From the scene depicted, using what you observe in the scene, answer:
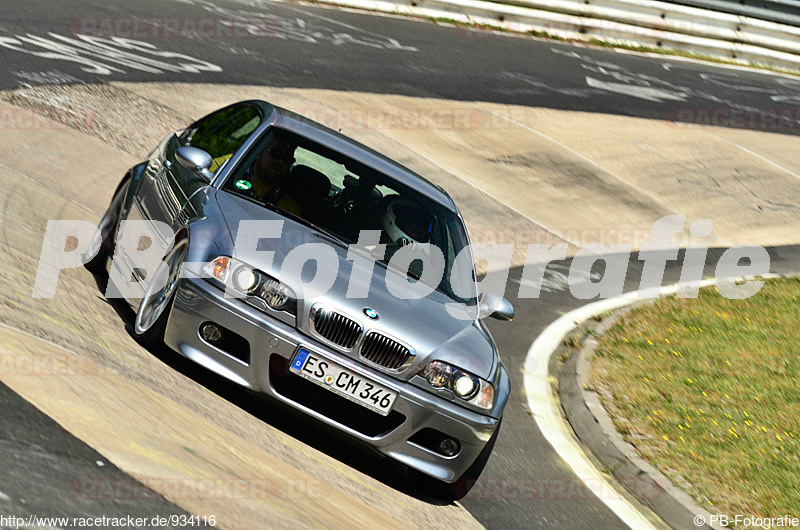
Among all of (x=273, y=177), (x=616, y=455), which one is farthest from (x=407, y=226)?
(x=616, y=455)

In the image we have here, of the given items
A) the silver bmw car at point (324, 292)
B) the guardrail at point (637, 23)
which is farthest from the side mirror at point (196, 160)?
the guardrail at point (637, 23)

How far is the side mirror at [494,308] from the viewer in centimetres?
647

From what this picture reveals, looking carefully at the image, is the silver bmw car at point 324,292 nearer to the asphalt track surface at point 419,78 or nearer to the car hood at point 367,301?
the car hood at point 367,301

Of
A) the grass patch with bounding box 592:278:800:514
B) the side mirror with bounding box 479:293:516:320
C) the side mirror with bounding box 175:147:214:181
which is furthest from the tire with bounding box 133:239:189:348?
the grass patch with bounding box 592:278:800:514

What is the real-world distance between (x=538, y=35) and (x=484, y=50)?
3384 millimetres

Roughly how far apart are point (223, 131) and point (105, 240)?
3.73 ft

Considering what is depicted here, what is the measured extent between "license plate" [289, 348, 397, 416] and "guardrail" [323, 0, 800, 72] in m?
16.5

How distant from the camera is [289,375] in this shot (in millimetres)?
5227

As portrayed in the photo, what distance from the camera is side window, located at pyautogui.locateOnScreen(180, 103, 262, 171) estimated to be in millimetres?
6547

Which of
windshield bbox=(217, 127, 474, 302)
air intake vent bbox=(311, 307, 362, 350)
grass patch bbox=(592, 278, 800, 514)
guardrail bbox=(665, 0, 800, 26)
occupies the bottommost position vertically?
grass patch bbox=(592, 278, 800, 514)

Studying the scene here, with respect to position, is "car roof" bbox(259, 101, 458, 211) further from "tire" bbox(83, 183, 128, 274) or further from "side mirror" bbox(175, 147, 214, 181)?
"tire" bbox(83, 183, 128, 274)

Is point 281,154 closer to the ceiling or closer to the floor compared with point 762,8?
closer to the floor

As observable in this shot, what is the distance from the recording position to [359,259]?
19.3ft

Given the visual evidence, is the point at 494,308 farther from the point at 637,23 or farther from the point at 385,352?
the point at 637,23
